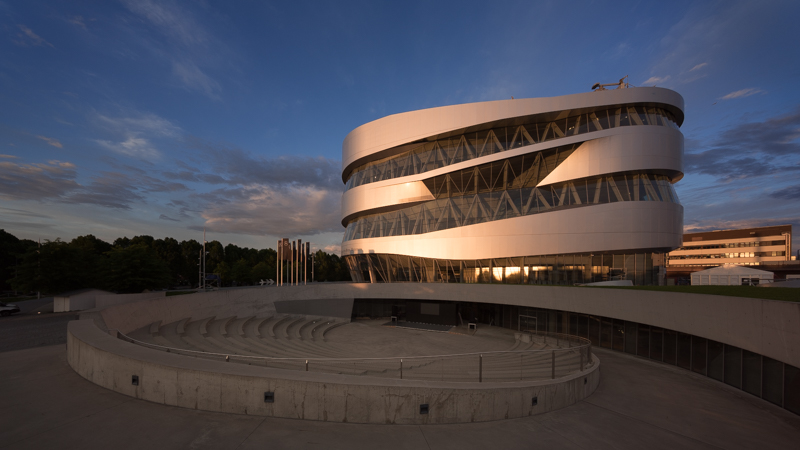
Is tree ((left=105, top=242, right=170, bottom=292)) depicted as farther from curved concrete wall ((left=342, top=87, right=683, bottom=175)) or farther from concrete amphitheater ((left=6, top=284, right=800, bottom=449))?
curved concrete wall ((left=342, top=87, right=683, bottom=175))

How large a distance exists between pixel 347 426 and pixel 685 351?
1735 centimetres

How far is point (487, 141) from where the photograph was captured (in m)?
34.0

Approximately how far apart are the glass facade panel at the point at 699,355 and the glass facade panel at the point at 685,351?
7.9 inches

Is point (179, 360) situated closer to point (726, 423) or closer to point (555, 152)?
point (726, 423)

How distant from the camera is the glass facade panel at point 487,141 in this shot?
29.6 m

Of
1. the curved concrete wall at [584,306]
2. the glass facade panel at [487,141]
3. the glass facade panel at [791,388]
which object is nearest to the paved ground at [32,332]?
the curved concrete wall at [584,306]

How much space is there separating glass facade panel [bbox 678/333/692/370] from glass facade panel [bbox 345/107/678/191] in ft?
62.6

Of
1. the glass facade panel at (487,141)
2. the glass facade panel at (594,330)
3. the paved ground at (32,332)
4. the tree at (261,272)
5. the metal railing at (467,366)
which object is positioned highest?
the glass facade panel at (487,141)

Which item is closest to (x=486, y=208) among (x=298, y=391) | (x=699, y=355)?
(x=699, y=355)

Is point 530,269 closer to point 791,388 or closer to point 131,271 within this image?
point 791,388

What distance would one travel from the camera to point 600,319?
72.5ft

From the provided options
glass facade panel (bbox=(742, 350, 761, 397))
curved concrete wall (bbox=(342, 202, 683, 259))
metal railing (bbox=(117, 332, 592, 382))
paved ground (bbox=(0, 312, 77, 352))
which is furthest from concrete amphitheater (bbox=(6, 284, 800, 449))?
curved concrete wall (bbox=(342, 202, 683, 259))

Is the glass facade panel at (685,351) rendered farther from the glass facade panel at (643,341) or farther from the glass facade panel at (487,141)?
the glass facade panel at (487,141)

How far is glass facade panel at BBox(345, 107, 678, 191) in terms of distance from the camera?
29562mm
